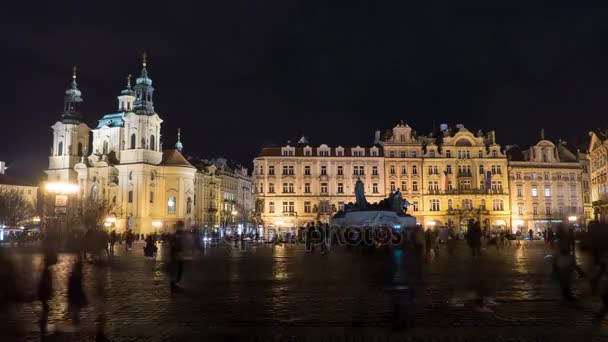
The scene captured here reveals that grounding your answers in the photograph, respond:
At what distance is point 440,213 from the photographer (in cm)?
9019

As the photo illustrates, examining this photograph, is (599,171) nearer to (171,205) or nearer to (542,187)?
(542,187)

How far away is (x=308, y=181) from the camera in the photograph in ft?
297

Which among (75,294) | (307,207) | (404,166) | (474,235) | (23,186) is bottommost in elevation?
(75,294)

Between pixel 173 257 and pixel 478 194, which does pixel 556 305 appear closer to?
pixel 173 257

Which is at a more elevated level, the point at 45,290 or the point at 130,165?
the point at 130,165

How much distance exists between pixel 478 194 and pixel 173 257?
7930cm

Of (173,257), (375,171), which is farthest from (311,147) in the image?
(173,257)

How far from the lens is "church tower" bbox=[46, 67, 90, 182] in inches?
4063

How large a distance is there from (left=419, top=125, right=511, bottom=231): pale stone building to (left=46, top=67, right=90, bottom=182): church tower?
58.8m

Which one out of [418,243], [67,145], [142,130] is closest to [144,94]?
[142,130]

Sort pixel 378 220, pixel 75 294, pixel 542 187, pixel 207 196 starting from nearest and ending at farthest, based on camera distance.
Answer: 1. pixel 75 294
2. pixel 378 220
3. pixel 542 187
4. pixel 207 196

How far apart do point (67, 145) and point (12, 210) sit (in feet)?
89.5

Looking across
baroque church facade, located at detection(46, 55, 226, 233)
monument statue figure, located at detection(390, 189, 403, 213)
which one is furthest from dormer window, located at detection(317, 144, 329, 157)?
monument statue figure, located at detection(390, 189, 403, 213)

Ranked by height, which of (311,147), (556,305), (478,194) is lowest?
(556,305)
